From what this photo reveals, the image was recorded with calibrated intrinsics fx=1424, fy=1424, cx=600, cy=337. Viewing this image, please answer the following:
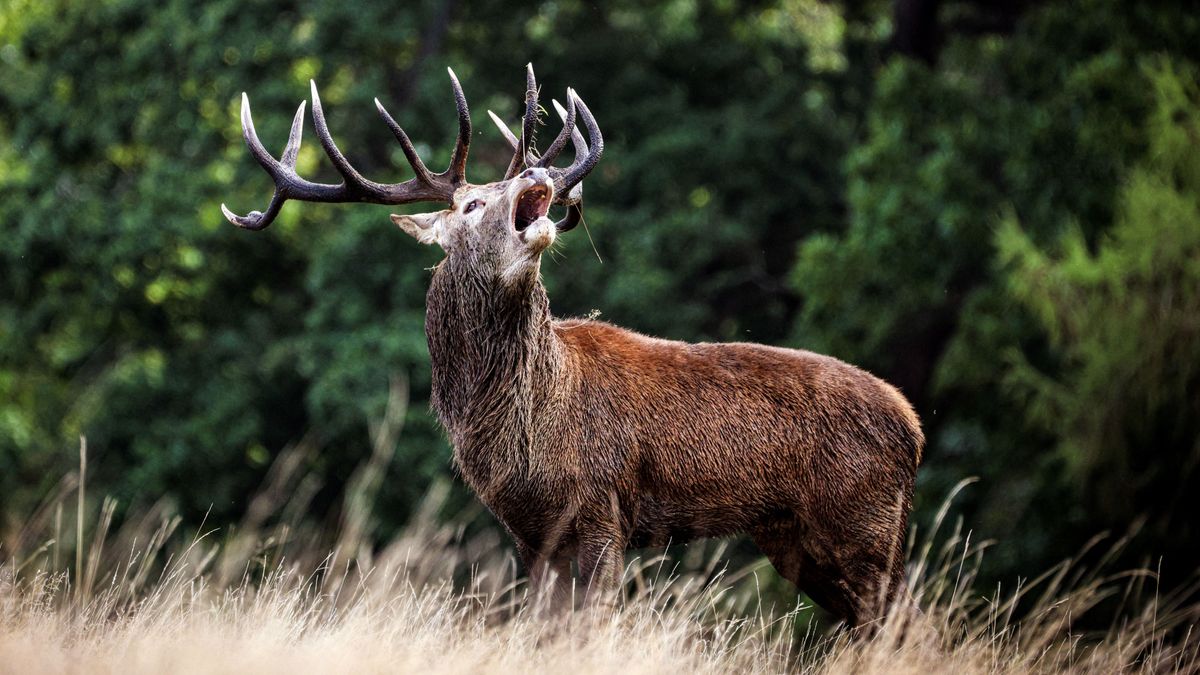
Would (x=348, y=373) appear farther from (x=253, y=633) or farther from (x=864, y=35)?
(x=253, y=633)

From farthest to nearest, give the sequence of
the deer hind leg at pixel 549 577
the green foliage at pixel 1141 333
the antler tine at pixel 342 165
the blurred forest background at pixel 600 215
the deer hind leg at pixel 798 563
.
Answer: the blurred forest background at pixel 600 215, the green foliage at pixel 1141 333, the antler tine at pixel 342 165, the deer hind leg at pixel 798 563, the deer hind leg at pixel 549 577

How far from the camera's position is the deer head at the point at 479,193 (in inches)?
212

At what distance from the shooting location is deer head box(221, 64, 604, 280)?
17.7ft

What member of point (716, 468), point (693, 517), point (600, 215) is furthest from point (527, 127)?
point (600, 215)

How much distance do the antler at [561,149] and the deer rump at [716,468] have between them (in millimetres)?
654

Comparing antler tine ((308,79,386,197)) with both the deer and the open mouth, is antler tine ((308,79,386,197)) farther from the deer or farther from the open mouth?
the open mouth

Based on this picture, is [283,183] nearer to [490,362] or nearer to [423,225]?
[423,225]

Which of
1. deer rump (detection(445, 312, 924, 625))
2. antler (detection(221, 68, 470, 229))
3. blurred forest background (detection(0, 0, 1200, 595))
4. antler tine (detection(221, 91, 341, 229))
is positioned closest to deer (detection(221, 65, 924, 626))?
deer rump (detection(445, 312, 924, 625))

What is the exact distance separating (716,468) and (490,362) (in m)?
0.97

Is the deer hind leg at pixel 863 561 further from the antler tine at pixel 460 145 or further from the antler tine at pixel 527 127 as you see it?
the antler tine at pixel 460 145

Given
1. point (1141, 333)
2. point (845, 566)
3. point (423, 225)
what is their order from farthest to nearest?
point (1141, 333) → point (423, 225) → point (845, 566)

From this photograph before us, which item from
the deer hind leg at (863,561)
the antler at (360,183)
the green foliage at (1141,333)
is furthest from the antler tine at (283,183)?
the green foliage at (1141,333)

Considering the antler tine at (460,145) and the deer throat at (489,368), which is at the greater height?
the antler tine at (460,145)

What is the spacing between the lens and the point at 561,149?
19.6ft
